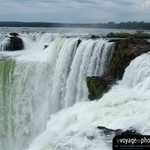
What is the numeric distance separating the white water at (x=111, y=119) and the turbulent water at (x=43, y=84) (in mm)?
4676

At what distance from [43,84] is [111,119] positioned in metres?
12.5

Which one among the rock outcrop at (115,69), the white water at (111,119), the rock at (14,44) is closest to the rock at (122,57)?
the rock outcrop at (115,69)

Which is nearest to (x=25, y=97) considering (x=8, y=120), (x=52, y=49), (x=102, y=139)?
(x=8, y=120)

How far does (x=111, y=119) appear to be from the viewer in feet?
35.8

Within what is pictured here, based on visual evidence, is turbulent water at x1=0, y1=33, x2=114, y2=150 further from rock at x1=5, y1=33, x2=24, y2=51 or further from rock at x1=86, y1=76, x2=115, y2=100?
rock at x1=5, y1=33, x2=24, y2=51

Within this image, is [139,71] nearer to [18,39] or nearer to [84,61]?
[84,61]

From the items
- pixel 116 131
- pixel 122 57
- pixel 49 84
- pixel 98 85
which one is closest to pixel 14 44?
pixel 49 84

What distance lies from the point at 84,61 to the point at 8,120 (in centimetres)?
565

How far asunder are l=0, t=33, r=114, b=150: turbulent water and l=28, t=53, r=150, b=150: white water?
15.3 feet

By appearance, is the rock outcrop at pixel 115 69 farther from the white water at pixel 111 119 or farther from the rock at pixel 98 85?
the white water at pixel 111 119

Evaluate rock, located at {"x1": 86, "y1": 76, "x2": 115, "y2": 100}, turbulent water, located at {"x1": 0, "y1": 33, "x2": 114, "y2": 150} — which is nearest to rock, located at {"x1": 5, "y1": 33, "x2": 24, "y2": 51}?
turbulent water, located at {"x1": 0, "y1": 33, "x2": 114, "y2": 150}

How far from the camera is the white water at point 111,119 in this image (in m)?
9.27

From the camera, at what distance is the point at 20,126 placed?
22.2 metres

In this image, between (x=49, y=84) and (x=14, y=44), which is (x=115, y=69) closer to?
(x=49, y=84)
